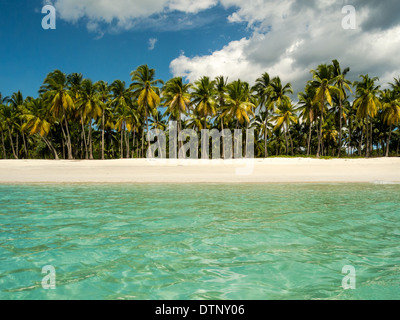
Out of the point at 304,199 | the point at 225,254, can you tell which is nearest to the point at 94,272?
the point at 225,254

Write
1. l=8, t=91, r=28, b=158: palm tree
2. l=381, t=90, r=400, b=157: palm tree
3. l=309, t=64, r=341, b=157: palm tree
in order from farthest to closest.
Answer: l=8, t=91, r=28, b=158: palm tree < l=381, t=90, r=400, b=157: palm tree < l=309, t=64, r=341, b=157: palm tree

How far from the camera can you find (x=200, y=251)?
164 inches

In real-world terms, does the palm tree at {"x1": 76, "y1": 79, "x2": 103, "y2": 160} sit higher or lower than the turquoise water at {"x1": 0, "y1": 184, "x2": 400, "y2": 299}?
higher

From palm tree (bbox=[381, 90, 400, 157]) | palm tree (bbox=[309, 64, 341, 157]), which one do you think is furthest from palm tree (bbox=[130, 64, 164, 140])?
palm tree (bbox=[381, 90, 400, 157])

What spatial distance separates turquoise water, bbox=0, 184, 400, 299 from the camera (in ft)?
10.0

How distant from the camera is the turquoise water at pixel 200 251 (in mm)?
3059

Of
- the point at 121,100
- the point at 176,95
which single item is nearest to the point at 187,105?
the point at 176,95

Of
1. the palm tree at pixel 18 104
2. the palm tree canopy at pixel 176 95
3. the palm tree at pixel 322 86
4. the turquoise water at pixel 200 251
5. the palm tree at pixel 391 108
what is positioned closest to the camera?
the turquoise water at pixel 200 251

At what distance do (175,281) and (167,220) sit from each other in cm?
291

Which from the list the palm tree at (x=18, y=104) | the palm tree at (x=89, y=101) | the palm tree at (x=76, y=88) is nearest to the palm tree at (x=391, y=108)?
the palm tree at (x=89, y=101)

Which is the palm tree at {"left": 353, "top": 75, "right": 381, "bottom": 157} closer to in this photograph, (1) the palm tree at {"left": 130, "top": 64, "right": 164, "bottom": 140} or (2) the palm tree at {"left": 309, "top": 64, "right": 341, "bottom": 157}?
(2) the palm tree at {"left": 309, "top": 64, "right": 341, "bottom": 157}

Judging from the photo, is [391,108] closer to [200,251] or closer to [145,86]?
[145,86]

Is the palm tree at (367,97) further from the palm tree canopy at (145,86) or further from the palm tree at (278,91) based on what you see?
the palm tree canopy at (145,86)

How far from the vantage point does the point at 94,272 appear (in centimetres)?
347
